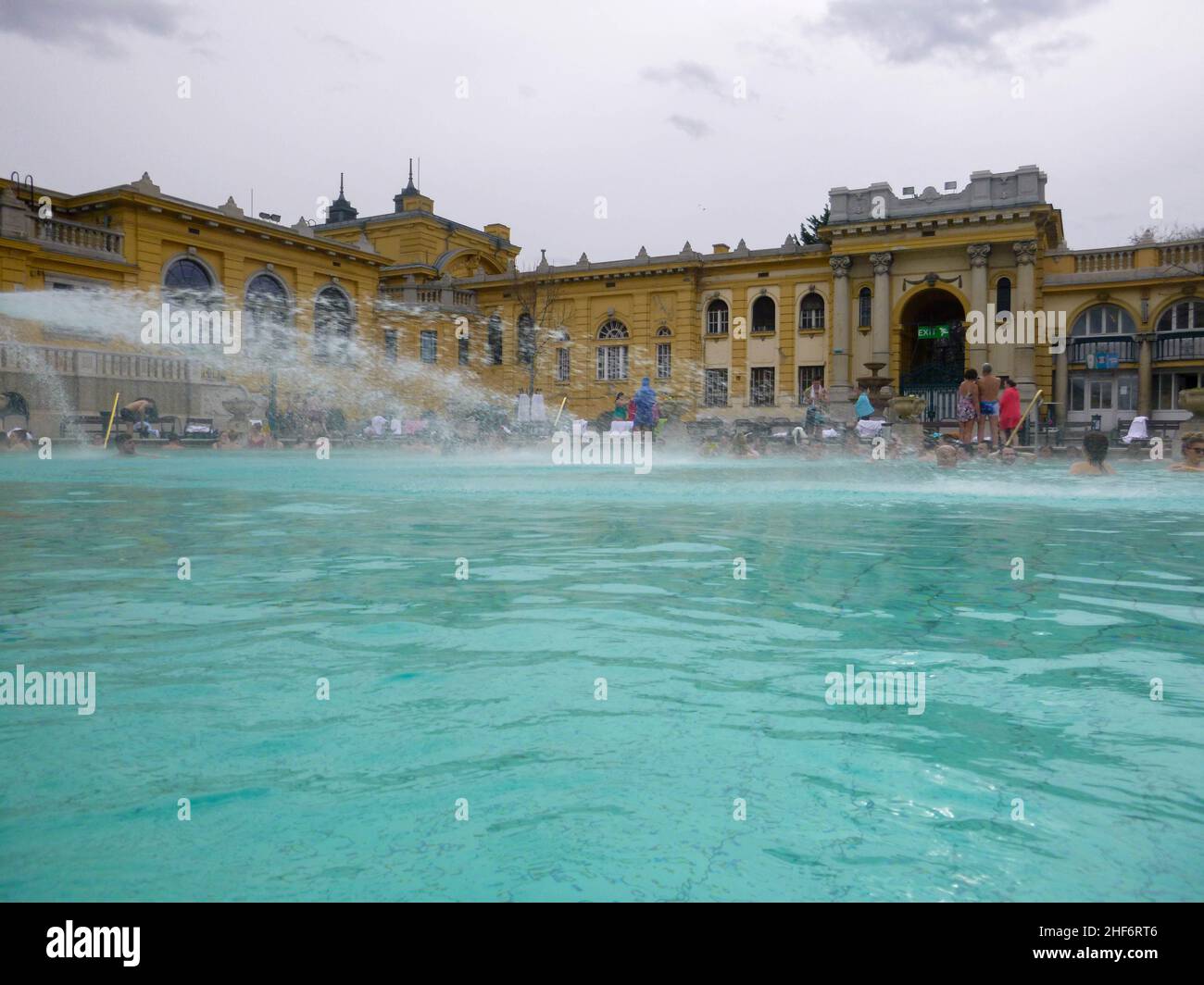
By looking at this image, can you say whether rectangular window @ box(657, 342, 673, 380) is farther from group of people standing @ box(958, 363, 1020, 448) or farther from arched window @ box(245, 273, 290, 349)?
group of people standing @ box(958, 363, 1020, 448)

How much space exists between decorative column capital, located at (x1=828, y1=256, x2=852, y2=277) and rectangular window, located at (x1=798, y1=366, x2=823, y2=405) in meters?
4.16

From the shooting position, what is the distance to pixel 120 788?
278 centimetres

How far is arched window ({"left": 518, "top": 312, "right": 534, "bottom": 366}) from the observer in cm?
A: 4738

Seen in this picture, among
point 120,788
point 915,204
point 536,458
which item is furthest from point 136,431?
point 915,204

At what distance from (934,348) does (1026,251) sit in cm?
596

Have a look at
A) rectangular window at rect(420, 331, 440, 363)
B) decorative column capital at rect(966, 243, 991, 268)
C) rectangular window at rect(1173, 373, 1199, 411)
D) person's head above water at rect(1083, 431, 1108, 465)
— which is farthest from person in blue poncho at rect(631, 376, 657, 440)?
rectangular window at rect(420, 331, 440, 363)

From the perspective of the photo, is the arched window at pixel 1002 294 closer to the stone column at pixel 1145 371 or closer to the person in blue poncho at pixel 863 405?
the stone column at pixel 1145 371

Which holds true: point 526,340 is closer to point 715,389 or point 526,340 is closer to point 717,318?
point 717,318

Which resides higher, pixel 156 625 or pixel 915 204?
pixel 915 204

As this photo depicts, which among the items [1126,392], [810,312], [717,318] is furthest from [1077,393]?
[717,318]

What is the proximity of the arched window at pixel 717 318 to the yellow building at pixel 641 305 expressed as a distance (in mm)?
109

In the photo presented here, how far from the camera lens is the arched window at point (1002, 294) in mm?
38688
